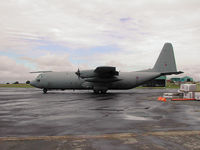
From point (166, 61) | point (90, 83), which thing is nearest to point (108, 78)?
point (90, 83)

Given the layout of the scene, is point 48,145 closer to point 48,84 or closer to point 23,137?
point 23,137

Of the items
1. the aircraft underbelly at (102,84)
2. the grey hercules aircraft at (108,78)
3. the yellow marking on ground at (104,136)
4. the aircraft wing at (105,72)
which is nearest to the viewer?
the yellow marking on ground at (104,136)

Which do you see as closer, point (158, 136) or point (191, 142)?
point (191, 142)

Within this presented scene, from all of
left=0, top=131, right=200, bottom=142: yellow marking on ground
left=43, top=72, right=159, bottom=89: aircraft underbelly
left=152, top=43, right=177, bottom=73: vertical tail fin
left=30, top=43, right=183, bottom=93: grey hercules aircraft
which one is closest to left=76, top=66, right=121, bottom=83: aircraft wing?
left=30, top=43, right=183, bottom=93: grey hercules aircraft

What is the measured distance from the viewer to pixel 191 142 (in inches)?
236

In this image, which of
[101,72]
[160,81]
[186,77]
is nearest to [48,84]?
[101,72]

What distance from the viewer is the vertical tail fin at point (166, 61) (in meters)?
32.6

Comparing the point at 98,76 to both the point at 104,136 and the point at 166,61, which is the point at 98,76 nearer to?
the point at 166,61

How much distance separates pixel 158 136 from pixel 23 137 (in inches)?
183

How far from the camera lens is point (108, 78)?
1224 inches

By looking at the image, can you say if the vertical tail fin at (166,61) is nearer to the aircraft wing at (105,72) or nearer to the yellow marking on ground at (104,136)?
the aircraft wing at (105,72)

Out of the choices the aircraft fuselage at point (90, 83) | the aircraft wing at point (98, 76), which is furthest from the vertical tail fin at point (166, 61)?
the aircraft wing at point (98, 76)

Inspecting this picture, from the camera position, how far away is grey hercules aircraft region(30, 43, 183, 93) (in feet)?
102

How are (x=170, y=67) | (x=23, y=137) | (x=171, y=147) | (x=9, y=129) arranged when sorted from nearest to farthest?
(x=171, y=147)
(x=23, y=137)
(x=9, y=129)
(x=170, y=67)
